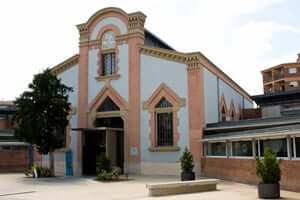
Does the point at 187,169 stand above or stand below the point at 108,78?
below

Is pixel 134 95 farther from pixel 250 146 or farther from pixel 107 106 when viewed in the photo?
pixel 250 146

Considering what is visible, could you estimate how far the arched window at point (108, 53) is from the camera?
2898 cm

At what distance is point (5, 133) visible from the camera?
113ft

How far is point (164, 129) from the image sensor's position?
2620cm

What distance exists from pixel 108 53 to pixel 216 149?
1155 centimetres

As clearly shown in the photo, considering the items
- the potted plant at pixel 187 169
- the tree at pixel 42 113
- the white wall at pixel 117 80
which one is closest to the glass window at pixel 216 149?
the potted plant at pixel 187 169

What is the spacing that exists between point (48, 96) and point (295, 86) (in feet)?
181

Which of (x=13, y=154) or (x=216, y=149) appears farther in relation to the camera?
(x=13, y=154)

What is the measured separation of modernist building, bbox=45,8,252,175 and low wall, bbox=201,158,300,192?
1364 mm

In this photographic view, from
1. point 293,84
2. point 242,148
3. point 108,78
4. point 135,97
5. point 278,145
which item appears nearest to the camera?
point 278,145

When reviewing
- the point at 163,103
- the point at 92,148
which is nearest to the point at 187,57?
the point at 163,103

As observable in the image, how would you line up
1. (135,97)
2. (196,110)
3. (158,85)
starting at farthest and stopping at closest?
(135,97) → (158,85) → (196,110)

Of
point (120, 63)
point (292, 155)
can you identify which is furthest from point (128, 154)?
point (292, 155)

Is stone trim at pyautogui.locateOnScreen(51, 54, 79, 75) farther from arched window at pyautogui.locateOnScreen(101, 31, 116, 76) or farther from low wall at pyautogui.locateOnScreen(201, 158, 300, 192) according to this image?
low wall at pyautogui.locateOnScreen(201, 158, 300, 192)
